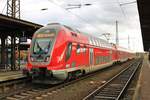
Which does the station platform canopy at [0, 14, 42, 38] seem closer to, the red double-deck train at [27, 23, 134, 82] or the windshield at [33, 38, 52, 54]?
the red double-deck train at [27, 23, 134, 82]

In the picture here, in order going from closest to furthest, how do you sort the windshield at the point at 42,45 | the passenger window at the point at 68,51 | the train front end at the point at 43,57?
1. the train front end at the point at 43,57
2. the windshield at the point at 42,45
3. the passenger window at the point at 68,51

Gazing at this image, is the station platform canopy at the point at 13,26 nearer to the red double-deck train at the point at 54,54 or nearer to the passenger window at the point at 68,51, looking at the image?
the red double-deck train at the point at 54,54

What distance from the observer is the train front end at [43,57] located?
13562 mm

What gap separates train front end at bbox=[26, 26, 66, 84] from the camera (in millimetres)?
13562

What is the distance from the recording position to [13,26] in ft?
79.1

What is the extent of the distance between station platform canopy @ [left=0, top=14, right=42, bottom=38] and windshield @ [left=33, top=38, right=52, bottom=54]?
6940 mm

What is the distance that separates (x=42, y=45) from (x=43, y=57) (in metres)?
0.78

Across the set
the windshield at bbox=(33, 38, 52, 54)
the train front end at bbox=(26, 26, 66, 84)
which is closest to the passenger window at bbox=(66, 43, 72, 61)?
the train front end at bbox=(26, 26, 66, 84)

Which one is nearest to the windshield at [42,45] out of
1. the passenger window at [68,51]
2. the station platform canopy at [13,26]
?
the passenger window at [68,51]

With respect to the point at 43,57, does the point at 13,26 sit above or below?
above

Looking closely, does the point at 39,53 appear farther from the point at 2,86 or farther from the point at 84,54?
the point at 84,54

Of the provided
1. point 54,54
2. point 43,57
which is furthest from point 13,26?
point 54,54

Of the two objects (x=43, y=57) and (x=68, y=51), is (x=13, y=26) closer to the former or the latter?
(x=68, y=51)

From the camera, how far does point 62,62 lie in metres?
14.1
